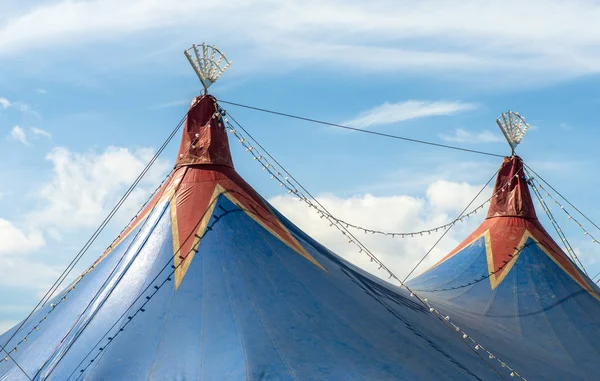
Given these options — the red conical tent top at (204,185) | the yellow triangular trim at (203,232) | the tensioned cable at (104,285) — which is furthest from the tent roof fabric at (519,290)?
the tensioned cable at (104,285)

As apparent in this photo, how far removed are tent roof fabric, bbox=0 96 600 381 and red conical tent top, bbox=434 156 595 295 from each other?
8.18ft

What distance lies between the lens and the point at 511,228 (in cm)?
1291

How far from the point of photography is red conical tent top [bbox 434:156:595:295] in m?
12.6

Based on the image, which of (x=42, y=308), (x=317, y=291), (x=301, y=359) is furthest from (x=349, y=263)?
(x=42, y=308)

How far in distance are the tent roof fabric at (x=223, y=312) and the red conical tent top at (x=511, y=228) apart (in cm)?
249

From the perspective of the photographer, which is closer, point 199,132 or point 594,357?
point 199,132

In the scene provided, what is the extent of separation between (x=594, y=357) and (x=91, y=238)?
676 centimetres

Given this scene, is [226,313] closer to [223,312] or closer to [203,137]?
[223,312]

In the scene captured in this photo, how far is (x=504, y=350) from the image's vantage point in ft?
31.8

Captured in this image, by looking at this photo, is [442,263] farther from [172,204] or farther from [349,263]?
[172,204]

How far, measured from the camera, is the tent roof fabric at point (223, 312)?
7340 mm

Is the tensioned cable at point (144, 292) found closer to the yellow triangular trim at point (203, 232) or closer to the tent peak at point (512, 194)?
the yellow triangular trim at point (203, 232)

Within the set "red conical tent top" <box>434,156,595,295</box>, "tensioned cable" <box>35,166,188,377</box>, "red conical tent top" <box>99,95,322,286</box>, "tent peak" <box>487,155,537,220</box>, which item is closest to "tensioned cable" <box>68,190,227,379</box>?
"red conical tent top" <box>99,95,322,286</box>

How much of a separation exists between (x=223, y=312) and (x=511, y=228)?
6611 mm
